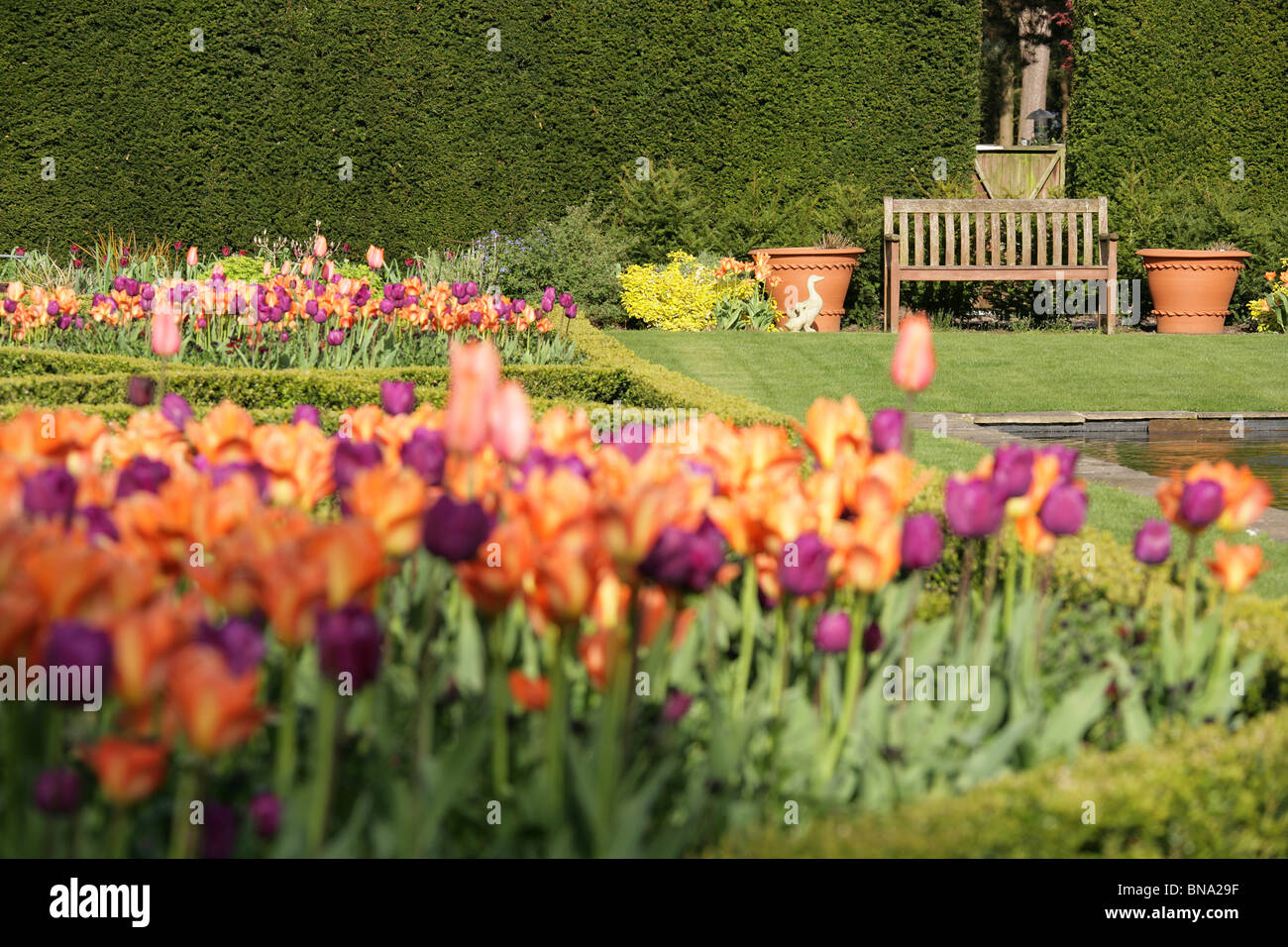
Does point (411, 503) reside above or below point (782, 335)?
below

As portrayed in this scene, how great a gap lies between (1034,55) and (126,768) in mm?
26834

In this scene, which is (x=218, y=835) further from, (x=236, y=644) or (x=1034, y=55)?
(x=1034, y=55)

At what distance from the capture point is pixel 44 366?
7.64 metres

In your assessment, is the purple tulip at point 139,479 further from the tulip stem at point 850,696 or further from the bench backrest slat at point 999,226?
the bench backrest slat at point 999,226

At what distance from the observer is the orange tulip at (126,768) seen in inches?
53.2

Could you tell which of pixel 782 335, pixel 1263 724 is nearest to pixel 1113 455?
pixel 782 335

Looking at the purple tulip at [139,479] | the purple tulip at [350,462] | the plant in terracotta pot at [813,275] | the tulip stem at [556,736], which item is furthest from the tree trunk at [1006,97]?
the tulip stem at [556,736]

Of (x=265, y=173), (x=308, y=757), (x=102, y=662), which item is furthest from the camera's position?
(x=265, y=173)

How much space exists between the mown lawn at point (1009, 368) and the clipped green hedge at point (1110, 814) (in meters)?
6.76

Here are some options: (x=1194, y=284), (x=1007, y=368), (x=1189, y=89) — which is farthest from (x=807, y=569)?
(x=1189, y=89)

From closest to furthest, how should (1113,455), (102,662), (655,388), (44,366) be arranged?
(102,662), (655,388), (44,366), (1113,455)

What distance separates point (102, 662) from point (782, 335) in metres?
11.0

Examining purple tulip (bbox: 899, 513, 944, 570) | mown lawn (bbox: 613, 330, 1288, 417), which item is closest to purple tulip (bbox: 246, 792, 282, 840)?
purple tulip (bbox: 899, 513, 944, 570)
